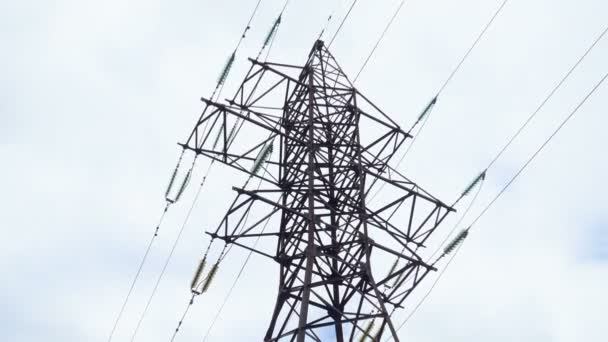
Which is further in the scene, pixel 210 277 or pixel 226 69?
pixel 226 69

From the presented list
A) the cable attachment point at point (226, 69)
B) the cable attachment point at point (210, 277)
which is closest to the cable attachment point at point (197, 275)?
the cable attachment point at point (210, 277)

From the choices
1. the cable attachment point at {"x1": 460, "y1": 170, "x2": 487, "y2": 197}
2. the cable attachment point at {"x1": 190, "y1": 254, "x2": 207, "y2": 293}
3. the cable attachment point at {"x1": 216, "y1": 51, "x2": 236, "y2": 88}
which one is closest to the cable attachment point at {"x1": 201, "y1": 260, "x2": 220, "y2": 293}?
the cable attachment point at {"x1": 190, "y1": 254, "x2": 207, "y2": 293}

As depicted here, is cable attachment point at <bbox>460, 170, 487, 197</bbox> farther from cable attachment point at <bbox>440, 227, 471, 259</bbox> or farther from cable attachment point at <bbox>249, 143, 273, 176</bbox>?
cable attachment point at <bbox>249, 143, 273, 176</bbox>

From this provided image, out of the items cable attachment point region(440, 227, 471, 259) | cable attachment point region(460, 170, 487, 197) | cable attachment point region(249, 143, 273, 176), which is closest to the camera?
cable attachment point region(249, 143, 273, 176)

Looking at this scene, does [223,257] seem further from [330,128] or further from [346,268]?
[330,128]

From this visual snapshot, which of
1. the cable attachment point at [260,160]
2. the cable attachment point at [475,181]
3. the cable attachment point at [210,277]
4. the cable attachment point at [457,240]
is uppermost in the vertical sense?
the cable attachment point at [475,181]

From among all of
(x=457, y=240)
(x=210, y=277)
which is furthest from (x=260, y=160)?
(x=457, y=240)

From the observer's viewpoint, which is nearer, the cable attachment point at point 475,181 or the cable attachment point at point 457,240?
the cable attachment point at point 457,240

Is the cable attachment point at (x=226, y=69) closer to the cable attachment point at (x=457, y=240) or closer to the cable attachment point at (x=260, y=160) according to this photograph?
the cable attachment point at (x=260, y=160)

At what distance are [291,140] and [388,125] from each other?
2.82m

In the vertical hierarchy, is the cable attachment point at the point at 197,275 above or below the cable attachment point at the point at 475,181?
below

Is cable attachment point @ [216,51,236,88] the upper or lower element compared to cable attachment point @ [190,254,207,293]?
upper

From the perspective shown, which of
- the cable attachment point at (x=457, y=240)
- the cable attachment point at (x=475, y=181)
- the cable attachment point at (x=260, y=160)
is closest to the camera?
the cable attachment point at (x=260, y=160)

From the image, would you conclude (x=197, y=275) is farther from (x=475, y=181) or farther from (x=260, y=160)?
(x=475, y=181)
